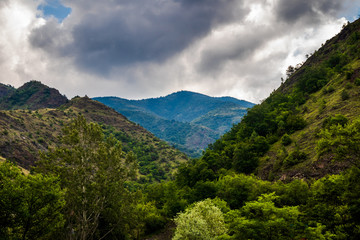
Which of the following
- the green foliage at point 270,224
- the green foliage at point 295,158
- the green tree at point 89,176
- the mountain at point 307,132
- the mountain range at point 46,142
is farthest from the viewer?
the mountain range at point 46,142

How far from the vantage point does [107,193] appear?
3238cm

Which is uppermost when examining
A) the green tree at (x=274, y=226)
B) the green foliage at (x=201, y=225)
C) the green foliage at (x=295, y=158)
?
the green foliage at (x=295, y=158)

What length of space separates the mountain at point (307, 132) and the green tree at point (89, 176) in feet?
98.8

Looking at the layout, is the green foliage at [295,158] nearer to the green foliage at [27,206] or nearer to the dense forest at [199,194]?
the dense forest at [199,194]

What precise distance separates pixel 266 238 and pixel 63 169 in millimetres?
27177

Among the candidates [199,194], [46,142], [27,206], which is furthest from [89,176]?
[46,142]

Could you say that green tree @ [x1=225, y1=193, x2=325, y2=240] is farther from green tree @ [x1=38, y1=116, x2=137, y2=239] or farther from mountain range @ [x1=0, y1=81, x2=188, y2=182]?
mountain range @ [x1=0, y1=81, x2=188, y2=182]

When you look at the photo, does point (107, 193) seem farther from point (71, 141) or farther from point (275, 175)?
point (275, 175)

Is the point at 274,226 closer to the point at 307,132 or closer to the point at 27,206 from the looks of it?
the point at 27,206

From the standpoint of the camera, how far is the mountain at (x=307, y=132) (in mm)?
33825

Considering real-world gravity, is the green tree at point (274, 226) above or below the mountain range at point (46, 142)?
below

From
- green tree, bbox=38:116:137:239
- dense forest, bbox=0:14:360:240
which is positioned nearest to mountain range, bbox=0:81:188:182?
green tree, bbox=38:116:137:239

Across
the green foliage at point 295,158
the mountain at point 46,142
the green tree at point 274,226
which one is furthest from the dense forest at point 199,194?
the mountain at point 46,142

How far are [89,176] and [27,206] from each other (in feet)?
29.3
